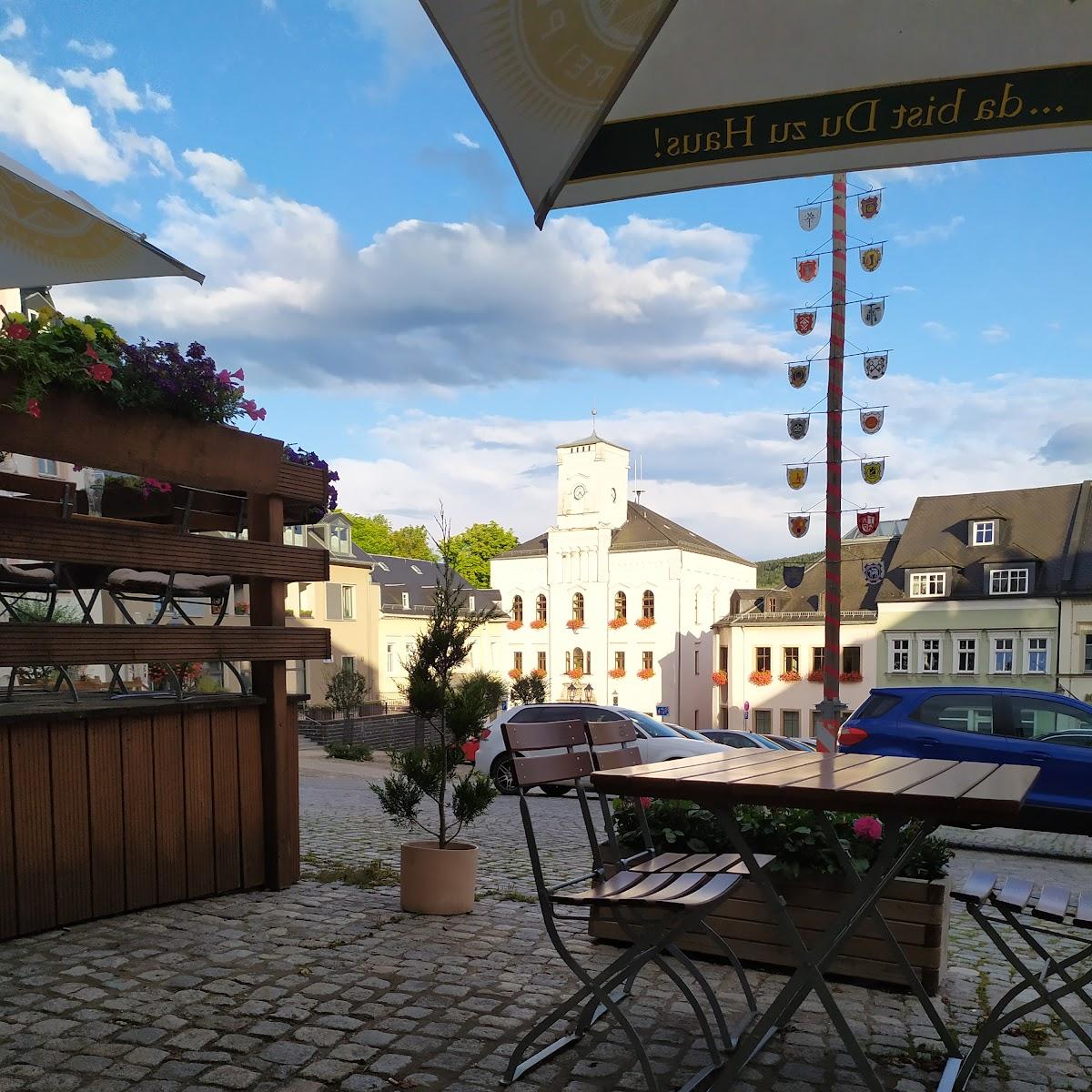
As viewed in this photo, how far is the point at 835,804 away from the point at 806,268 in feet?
40.4

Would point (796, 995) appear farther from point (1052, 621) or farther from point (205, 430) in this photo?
point (1052, 621)

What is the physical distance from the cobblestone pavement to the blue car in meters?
5.25

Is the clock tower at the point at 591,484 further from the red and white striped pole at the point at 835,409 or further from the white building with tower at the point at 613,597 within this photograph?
the red and white striped pole at the point at 835,409

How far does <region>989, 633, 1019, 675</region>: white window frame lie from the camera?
39594 millimetres

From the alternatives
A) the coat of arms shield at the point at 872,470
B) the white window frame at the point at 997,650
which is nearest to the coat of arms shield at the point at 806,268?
the coat of arms shield at the point at 872,470

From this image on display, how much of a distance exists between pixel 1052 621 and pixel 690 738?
28.2m

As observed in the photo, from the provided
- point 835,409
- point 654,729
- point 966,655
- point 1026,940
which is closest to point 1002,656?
point 966,655

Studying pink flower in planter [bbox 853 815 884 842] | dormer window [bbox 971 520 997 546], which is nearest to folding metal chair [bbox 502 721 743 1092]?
pink flower in planter [bbox 853 815 884 842]

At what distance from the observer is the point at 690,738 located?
611 inches

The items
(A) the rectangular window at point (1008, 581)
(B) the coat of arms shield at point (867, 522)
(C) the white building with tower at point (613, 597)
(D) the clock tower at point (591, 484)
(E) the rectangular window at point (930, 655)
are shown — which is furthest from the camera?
(D) the clock tower at point (591, 484)

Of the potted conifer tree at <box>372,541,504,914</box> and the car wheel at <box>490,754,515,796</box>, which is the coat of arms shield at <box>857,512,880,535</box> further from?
the potted conifer tree at <box>372,541,504,914</box>

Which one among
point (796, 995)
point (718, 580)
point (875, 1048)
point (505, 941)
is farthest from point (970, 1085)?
point (718, 580)

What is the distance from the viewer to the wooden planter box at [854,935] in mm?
4641

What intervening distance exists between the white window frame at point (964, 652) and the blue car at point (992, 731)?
30.9m
